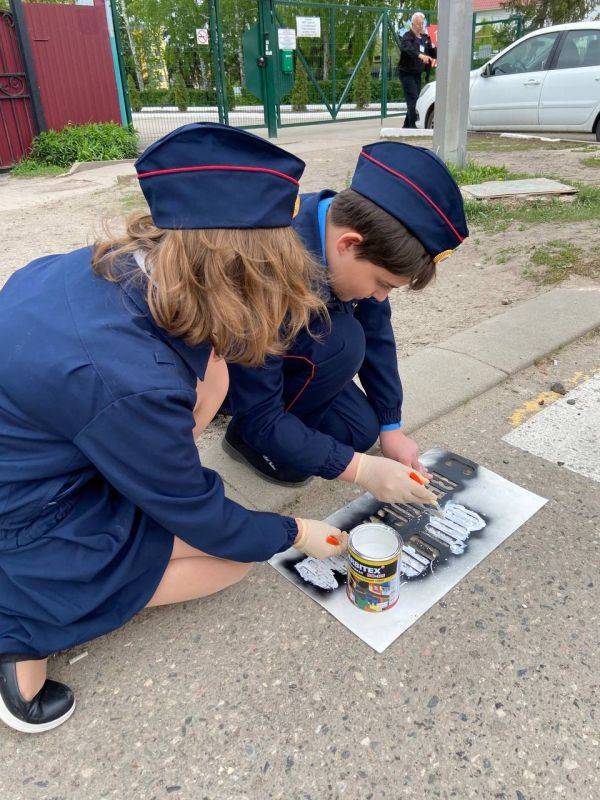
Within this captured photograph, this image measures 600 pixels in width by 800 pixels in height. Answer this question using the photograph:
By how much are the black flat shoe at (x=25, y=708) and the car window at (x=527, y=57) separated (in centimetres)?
938

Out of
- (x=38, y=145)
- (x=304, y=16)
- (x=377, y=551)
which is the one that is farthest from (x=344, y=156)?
(x=377, y=551)

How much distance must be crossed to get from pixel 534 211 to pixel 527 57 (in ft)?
15.6

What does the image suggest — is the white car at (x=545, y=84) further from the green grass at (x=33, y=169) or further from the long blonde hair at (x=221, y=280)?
the long blonde hair at (x=221, y=280)

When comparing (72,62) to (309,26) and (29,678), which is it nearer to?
(309,26)

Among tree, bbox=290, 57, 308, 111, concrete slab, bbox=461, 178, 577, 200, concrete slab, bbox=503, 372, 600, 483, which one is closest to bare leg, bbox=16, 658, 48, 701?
concrete slab, bbox=503, 372, 600, 483

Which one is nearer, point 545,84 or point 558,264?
point 558,264

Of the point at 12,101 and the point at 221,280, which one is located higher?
the point at 12,101

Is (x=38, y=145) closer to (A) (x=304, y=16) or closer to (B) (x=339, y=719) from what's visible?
(A) (x=304, y=16)

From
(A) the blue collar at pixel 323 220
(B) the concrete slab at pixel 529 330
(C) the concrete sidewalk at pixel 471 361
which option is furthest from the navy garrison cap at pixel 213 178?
(B) the concrete slab at pixel 529 330

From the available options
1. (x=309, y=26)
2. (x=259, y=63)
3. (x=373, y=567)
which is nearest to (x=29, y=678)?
(x=373, y=567)

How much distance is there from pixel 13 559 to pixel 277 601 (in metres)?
0.69

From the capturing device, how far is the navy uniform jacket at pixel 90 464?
118 cm

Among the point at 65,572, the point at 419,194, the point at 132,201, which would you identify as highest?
the point at 419,194

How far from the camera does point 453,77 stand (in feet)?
18.8
